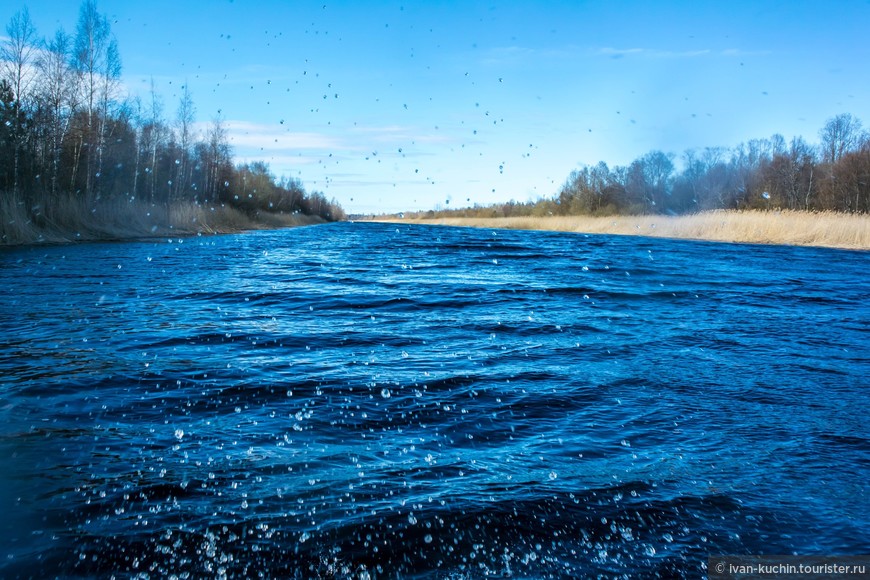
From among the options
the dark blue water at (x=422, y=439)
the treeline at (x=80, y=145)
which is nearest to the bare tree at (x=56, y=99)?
the treeline at (x=80, y=145)

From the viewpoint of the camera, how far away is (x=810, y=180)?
144 feet

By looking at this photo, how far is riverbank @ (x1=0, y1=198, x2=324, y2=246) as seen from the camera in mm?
19469

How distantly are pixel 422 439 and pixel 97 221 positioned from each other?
25119mm

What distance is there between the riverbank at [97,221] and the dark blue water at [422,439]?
12.6 meters

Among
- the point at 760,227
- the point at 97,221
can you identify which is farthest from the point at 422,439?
the point at 760,227

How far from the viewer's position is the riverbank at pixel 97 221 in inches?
A: 766

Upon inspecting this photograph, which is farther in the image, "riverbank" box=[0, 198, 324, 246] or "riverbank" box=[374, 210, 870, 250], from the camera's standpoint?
"riverbank" box=[374, 210, 870, 250]

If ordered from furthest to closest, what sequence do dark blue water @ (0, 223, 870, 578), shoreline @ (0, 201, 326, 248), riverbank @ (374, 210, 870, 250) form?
riverbank @ (374, 210, 870, 250) < shoreline @ (0, 201, 326, 248) < dark blue water @ (0, 223, 870, 578)

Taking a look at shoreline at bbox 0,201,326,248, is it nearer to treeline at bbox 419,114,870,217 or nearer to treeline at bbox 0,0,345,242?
treeline at bbox 0,0,345,242

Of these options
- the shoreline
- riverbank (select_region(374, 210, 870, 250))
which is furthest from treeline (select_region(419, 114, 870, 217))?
the shoreline

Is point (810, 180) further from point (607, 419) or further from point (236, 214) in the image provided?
point (607, 419)

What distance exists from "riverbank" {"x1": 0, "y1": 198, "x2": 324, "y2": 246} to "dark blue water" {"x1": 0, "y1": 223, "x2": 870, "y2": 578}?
41.5 feet

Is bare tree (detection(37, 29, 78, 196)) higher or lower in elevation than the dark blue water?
higher

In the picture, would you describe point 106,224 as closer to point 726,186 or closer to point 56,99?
point 56,99
